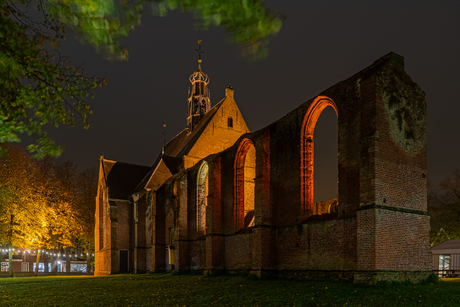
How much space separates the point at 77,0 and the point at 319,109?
13642 mm

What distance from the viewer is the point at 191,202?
2512 cm

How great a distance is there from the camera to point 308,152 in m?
16.5

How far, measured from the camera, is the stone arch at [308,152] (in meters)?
16.2

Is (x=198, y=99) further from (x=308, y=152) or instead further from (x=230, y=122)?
(x=308, y=152)

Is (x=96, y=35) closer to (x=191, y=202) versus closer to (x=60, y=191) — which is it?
(x=191, y=202)

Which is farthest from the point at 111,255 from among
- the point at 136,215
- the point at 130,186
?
the point at 130,186

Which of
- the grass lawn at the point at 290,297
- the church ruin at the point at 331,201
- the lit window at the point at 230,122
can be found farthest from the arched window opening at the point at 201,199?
the grass lawn at the point at 290,297

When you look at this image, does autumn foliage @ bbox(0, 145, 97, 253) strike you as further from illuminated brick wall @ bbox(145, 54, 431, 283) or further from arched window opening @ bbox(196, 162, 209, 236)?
illuminated brick wall @ bbox(145, 54, 431, 283)

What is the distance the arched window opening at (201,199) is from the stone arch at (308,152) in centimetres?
886

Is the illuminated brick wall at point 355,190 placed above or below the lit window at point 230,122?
below

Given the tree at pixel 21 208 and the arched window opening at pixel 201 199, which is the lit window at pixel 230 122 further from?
the tree at pixel 21 208

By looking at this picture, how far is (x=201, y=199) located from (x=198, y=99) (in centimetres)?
1736

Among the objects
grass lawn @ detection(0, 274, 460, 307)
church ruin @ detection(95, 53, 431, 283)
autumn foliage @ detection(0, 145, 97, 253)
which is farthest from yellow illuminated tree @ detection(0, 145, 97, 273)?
grass lawn @ detection(0, 274, 460, 307)

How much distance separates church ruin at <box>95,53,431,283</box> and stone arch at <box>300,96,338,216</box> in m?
0.04
